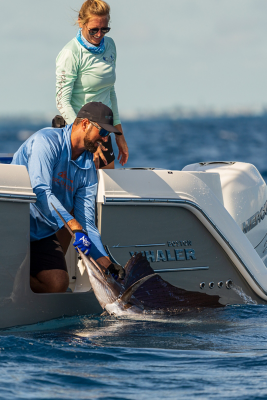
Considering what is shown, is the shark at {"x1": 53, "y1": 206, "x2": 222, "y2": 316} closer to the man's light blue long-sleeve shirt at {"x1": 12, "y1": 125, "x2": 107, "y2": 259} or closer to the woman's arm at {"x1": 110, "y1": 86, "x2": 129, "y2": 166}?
the man's light blue long-sleeve shirt at {"x1": 12, "y1": 125, "x2": 107, "y2": 259}

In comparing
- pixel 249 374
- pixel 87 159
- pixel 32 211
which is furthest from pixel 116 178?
pixel 249 374

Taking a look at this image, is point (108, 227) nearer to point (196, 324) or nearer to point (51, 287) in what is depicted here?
point (51, 287)

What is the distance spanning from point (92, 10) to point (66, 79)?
0.52m

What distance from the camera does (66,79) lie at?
169 inches

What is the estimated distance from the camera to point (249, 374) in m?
3.05

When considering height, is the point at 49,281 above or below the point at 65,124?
below

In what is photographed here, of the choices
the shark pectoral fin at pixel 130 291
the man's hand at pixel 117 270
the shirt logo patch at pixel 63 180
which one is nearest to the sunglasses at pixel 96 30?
the shirt logo patch at pixel 63 180

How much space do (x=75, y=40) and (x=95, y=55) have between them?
0.18 meters

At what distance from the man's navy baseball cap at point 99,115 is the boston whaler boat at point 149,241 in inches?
15.9

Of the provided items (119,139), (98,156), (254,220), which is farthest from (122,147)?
(254,220)

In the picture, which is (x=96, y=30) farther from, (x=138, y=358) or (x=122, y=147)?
(x=138, y=358)

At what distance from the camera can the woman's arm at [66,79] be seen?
4258 mm

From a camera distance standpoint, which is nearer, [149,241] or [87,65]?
[149,241]

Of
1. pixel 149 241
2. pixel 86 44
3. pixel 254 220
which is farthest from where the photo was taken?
pixel 254 220
